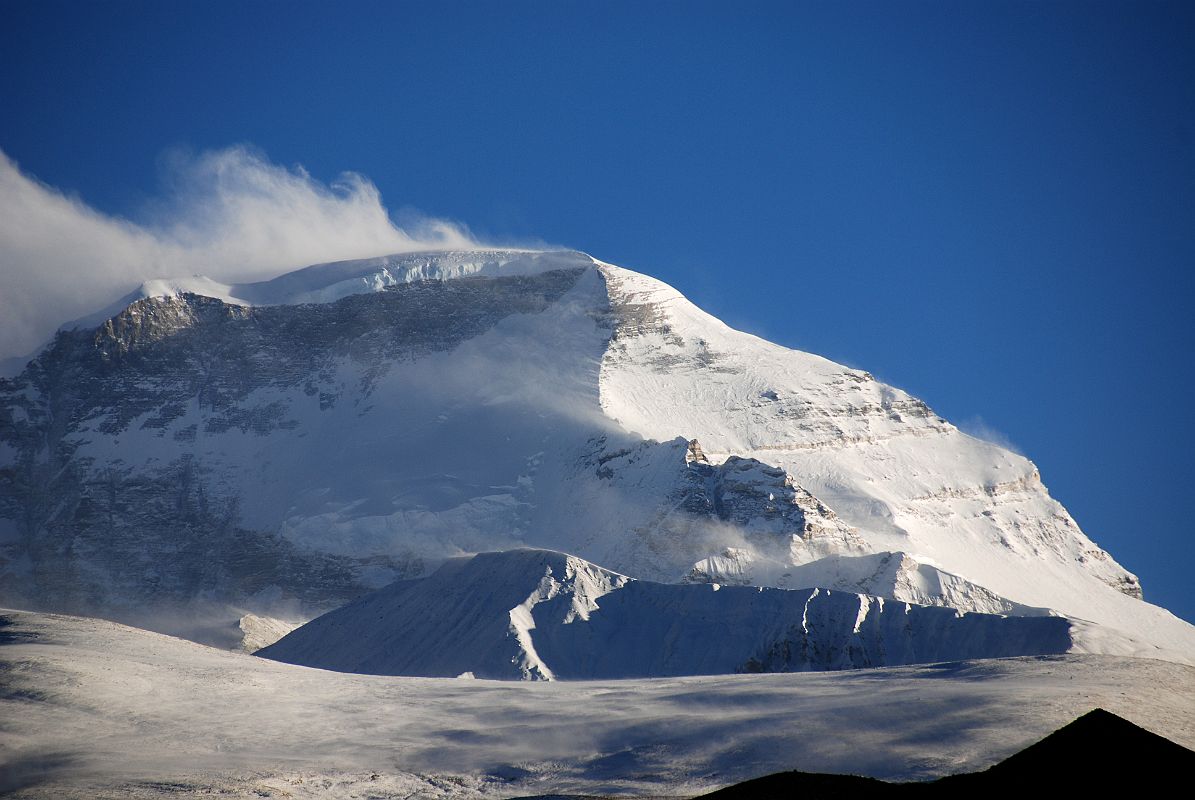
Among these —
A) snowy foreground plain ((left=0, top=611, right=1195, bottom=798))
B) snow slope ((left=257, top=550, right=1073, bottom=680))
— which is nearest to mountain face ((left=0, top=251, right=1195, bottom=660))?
snow slope ((left=257, top=550, right=1073, bottom=680))

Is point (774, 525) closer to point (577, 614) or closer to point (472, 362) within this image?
point (577, 614)

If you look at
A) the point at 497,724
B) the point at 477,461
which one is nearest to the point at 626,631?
the point at 497,724

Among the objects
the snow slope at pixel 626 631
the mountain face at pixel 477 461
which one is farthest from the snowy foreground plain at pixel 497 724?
the mountain face at pixel 477 461

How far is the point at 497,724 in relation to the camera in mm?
59531

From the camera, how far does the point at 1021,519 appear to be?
158 meters

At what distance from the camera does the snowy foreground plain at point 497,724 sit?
48.0m

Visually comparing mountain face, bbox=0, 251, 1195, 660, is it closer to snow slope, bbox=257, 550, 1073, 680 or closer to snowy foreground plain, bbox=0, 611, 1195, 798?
snow slope, bbox=257, 550, 1073, 680

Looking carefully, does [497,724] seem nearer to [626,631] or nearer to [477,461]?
[626,631]

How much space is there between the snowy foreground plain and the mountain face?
172 feet

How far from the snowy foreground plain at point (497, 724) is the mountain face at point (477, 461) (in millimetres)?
52287

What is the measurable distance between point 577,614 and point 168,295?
122518mm

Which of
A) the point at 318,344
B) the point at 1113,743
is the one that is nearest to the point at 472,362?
the point at 318,344

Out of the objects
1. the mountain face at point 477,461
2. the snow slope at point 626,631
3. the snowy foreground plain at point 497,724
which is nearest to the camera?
the snowy foreground plain at point 497,724

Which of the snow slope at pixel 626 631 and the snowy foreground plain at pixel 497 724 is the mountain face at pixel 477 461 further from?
the snowy foreground plain at pixel 497 724
